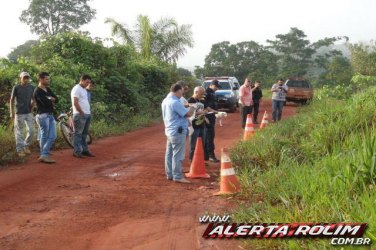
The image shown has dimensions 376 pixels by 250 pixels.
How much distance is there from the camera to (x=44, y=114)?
30.2 feet

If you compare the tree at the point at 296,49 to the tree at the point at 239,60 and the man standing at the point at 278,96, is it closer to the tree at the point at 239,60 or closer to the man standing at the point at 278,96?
the tree at the point at 239,60

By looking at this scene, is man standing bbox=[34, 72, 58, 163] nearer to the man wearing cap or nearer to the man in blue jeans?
the man wearing cap

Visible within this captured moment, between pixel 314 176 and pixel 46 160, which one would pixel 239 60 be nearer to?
pixel 46 160

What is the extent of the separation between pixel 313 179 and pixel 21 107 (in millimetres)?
6857

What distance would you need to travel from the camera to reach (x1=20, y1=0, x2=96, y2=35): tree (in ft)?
153

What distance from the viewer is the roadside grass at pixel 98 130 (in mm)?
9555

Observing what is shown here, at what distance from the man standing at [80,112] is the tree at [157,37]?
14159 mm

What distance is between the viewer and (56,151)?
1086cm

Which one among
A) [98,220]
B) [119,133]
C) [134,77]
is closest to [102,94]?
[119,133]

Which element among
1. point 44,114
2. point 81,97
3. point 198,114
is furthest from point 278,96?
point 44,114

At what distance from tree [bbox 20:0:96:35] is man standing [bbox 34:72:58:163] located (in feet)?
128

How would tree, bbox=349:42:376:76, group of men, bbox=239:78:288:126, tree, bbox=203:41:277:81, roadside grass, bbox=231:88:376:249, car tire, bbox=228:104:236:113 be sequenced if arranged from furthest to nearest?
tree, bbox=203:41:277:81 < tree, bbox=349:42:376:76 < car tire, bbox=228:104:236:113 < group of men, bbox=239:78:288:126 < roadside grass, bbox=231:88:376:249

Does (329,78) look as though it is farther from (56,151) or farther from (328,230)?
(328,230)

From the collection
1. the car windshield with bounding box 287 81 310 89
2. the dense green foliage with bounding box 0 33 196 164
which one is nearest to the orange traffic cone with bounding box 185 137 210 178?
the dense green foliage with bounding box 0 33 196 164
